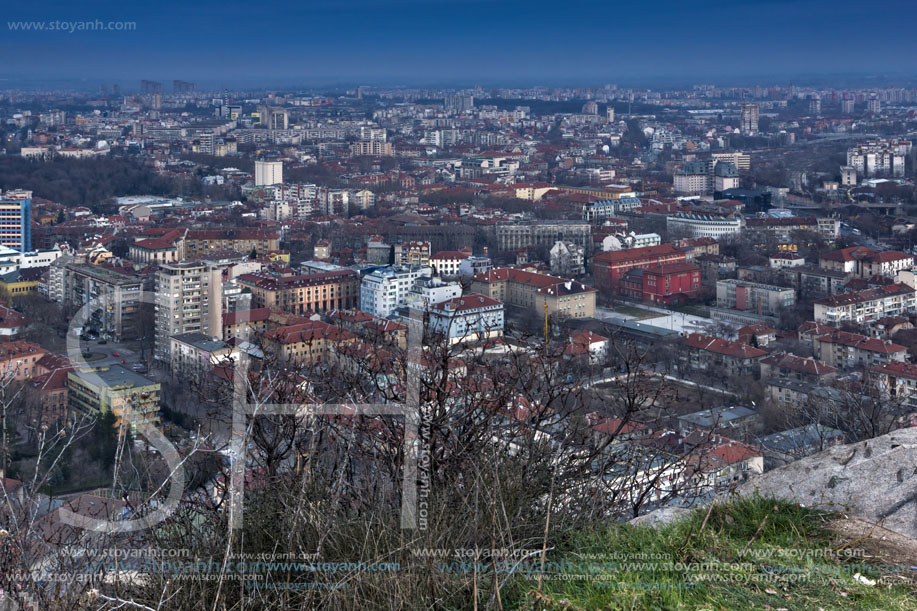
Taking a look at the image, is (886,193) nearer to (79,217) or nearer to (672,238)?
(672,238)

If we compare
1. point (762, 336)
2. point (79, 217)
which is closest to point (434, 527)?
point (762, 336)

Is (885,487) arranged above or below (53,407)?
above

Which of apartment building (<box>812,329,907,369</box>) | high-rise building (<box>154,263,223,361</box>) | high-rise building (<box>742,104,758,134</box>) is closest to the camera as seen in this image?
apartment building (<box>812,329,907,369</box>)

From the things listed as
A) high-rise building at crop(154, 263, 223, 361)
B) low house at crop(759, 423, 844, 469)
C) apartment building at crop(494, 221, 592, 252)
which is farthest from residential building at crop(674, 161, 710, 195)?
low house at crop(759, 423, 844, 469)

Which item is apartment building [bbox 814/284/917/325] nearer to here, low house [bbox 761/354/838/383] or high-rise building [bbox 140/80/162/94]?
low house [bbox 761/354/838/383]

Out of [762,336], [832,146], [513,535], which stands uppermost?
[832,146]

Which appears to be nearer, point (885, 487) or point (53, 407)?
point (885, 487)
